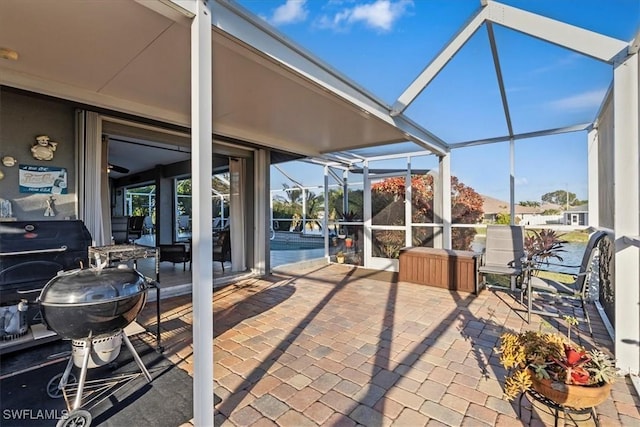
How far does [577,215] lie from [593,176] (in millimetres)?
638

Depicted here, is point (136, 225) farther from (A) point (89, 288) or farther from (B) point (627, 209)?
(B) point (627, 209)

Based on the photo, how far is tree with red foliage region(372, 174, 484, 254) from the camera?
5.82 metres

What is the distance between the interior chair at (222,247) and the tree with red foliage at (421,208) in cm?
327

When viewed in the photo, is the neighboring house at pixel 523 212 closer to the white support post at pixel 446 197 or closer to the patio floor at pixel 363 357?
the white support post at pixel 446 197

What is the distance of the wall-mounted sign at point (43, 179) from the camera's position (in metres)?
3.11

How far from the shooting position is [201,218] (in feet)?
5.84

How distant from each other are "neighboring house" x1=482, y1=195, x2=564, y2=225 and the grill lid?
568cm

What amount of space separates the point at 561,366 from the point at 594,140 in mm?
4464

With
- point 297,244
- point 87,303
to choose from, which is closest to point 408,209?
point 297,244

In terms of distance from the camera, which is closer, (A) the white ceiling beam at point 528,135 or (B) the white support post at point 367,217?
(A) the white ceiling beam at point 528,135

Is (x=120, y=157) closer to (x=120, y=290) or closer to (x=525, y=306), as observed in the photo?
(x=120, y=290)

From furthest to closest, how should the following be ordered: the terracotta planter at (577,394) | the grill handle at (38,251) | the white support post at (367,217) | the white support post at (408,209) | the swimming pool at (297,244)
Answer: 1. the swimming pool at (297,244)
2. the white support post at (367,217)
3. the white support post at (408,209)
4. the grill handle at (38,251)
5. the terracotta planter at (577,394)

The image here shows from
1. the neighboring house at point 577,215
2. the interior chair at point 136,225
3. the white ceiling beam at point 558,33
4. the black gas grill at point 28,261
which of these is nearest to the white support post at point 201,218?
the black gas grill at point 28,261

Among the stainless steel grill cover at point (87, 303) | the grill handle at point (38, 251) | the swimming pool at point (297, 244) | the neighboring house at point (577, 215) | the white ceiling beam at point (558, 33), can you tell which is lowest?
the swimming pool at point (297, 244)
